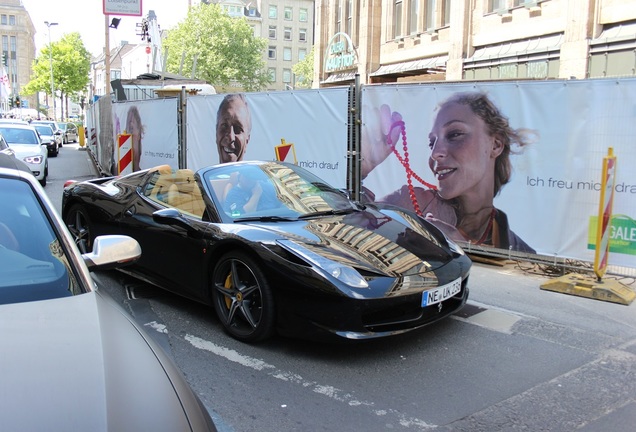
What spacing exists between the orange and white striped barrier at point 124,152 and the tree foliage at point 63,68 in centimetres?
6443

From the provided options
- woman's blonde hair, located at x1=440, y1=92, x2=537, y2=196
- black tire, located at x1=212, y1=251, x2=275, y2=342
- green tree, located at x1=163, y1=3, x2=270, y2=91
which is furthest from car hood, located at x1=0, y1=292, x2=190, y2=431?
green tree, located at x1=163, y1=3, x2=270, y2=91

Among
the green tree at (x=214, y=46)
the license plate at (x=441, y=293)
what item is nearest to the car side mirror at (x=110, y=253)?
the license plate at (x=441, y=293)

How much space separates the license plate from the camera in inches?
161

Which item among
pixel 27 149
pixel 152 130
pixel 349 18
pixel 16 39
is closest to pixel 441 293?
pixel 152 130

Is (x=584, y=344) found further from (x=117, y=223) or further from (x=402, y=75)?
(x=402, y=75)

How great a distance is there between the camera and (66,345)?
2.03 metres

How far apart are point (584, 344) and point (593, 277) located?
2083 millimetres

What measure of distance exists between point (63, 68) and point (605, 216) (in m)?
77.1

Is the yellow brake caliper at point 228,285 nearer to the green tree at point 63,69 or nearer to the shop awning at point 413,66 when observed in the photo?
the shop awning at point 413,66

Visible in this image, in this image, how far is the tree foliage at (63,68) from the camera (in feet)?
235

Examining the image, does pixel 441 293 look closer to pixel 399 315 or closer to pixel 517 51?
pixel 399 315

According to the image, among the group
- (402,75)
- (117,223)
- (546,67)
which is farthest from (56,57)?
(117,223)

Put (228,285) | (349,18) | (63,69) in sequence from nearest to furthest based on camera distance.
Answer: (228,285), (349,18), (63,69)

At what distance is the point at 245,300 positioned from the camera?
4.44 m
